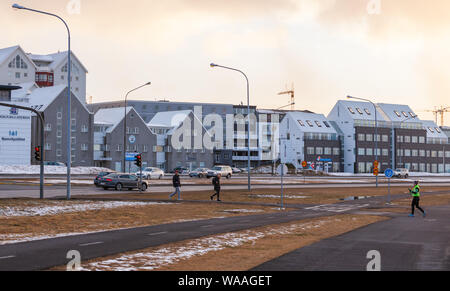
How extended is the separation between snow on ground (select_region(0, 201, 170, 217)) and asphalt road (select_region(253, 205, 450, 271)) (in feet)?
44.2

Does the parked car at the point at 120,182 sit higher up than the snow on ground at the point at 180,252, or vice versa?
the parked car at the point at 120,182

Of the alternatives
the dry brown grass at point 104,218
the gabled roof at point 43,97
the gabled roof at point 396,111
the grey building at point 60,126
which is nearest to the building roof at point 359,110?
the gabled roof at point 396,111

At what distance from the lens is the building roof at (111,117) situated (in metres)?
104

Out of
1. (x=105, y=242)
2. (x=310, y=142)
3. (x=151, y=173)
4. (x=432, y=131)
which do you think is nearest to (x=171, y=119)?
(x=310, y=142)

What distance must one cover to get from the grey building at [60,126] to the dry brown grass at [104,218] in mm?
65089

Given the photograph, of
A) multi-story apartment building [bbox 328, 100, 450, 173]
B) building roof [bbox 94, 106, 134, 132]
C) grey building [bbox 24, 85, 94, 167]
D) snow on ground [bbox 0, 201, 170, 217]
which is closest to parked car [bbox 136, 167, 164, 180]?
grey building [bbox 24, 85, 94, 167]

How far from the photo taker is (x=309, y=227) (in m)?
21.0

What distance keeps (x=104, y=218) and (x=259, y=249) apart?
10491mm

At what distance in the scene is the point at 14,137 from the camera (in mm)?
86250

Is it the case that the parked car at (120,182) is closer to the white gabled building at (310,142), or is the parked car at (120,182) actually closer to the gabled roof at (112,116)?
the gabled roof at (112,116)

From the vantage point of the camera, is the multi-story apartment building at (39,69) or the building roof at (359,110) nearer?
the multi-story apartment building at (39,69)

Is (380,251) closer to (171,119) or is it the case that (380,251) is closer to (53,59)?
(171,119)

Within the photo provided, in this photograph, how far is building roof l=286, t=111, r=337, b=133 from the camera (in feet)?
400
